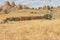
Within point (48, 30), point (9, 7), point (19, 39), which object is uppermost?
point (19, 39)

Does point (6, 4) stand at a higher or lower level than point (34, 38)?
lower

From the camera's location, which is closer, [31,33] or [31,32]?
[31,33]

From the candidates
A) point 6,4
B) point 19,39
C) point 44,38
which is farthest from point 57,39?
point 6,4

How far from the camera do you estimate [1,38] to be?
10289 millimetres

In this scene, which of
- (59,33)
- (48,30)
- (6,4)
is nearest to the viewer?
(59,33)

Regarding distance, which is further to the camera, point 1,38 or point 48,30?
point 48,30

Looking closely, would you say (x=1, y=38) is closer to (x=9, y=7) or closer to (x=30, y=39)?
(x=30, y=39)

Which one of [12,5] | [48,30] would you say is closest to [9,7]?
[12,5]

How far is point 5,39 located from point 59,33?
3.83 meters

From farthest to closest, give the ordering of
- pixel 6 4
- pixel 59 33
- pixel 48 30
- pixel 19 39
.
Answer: pixel 6 4 < pixel 48 30 < pixel 59 33 < pixel 19 39

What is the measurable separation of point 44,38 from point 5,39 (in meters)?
2.17

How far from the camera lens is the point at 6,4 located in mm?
90188

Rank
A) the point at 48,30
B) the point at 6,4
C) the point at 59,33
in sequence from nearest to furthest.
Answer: the point at 59,33
the point at 48,30
the point at 6,4

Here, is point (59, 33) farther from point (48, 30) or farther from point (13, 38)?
point (13, 38)
